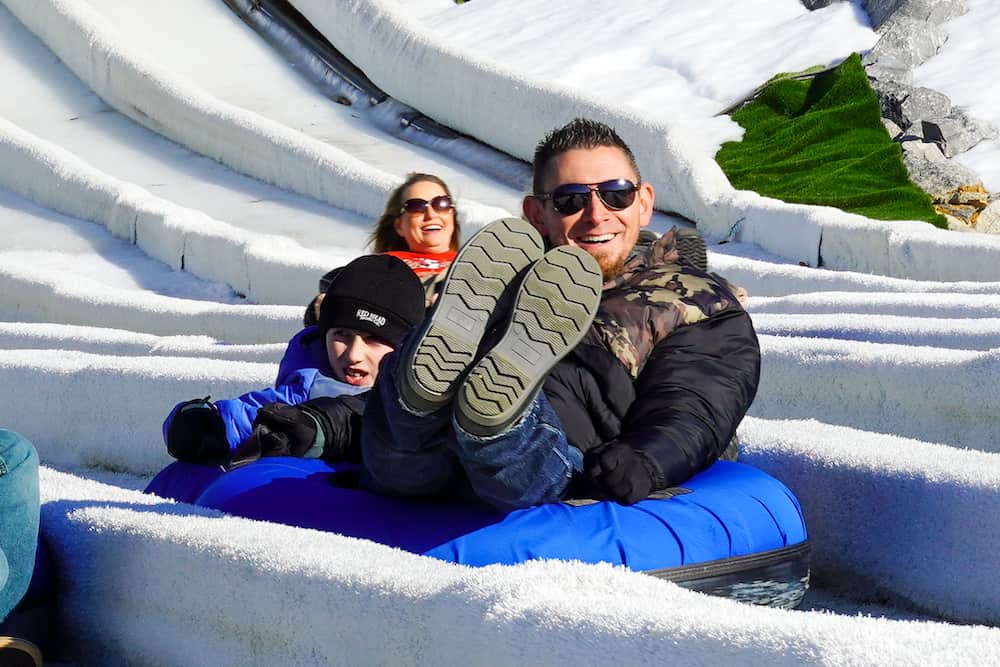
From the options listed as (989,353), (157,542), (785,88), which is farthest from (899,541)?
(785,88)

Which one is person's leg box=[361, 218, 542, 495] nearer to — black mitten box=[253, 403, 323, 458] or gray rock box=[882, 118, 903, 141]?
black mitten box=[253, 403, 323, 458]

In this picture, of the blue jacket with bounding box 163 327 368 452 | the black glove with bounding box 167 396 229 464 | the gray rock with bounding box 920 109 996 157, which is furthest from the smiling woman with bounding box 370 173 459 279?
the gray rock with bounding box 920 109 996 157

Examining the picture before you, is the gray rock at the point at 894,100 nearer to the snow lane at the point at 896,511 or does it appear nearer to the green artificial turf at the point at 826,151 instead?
the green artificial turf at the point at 826,151

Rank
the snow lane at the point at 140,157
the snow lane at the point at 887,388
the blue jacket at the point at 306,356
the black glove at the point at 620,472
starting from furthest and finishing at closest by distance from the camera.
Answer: the snow lane at the point at 140,157
the snow lane at the point at 887,388
the blue jacket at the point at 306,356
the black glove at the point at 620,472

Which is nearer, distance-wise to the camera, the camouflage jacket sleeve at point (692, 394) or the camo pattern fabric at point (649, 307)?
the camouflage jacket sleeve at point (692, 394)

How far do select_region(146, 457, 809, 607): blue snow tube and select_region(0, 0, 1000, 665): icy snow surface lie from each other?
A: 140 millimetres

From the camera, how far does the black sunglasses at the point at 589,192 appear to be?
8.13ft

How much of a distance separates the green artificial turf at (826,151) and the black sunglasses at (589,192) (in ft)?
16.7

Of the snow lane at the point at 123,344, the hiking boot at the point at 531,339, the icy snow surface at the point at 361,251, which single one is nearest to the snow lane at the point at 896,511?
the icy snow surface at the point at 361,251

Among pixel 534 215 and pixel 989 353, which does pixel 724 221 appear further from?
pixel 534 215

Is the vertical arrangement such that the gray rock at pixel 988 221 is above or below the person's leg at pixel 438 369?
below

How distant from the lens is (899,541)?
2598mm

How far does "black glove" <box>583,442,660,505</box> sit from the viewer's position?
213 centimetres

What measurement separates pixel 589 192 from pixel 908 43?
8.48 meters
